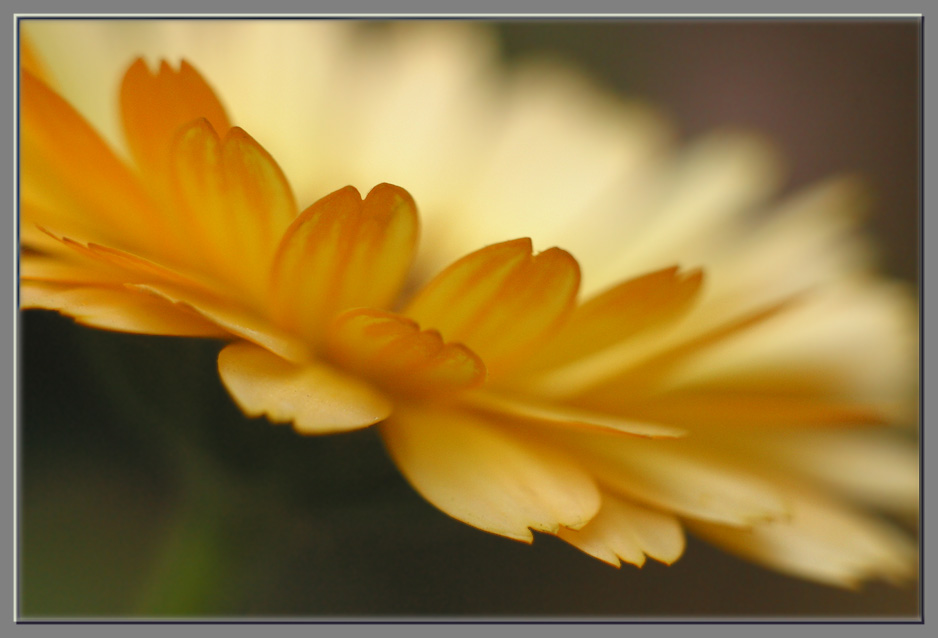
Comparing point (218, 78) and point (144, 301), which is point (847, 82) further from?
point (144, 301)

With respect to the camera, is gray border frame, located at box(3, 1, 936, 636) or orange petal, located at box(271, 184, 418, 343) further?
gray border frame, located at box(3, 1, 936, 636)

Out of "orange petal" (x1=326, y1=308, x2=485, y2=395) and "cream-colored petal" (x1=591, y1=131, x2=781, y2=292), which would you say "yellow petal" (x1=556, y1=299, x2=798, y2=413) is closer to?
"orange petal" (x1=326, y1=308, x2=485, y2=395)

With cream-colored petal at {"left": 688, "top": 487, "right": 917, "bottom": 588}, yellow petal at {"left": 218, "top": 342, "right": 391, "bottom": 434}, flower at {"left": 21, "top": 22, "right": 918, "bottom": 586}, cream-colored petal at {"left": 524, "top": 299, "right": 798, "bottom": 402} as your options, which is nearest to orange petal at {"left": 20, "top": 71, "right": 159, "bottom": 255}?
flower at {"left": 21, "top": 22, "right": 918, "bottom": 586}

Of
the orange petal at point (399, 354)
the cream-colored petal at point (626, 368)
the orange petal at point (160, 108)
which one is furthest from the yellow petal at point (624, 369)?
the orange petal at point (160, 108)

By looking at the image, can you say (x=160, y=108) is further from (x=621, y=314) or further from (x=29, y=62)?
(x=621, y=314)

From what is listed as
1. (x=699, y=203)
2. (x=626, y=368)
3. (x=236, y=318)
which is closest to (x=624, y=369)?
(x=626, y=368)

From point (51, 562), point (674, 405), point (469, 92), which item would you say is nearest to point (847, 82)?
point (469, 92)

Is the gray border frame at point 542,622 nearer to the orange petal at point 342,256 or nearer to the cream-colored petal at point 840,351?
the cream-colored petal at point 840,351
